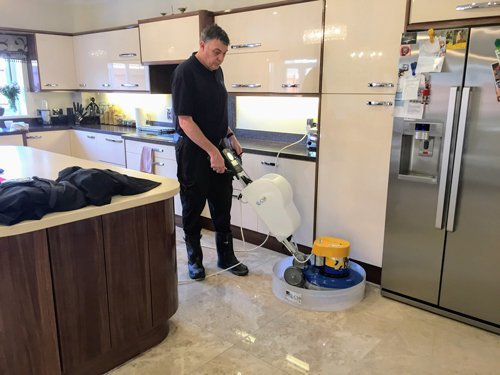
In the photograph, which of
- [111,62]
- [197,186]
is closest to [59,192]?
[197,186]

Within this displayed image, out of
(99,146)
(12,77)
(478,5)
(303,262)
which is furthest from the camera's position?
(12,77)

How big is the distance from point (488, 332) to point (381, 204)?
3.01ft


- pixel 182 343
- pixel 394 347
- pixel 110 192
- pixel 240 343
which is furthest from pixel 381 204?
pixel 110 192

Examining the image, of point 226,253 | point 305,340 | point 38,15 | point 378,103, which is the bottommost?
point 305,340

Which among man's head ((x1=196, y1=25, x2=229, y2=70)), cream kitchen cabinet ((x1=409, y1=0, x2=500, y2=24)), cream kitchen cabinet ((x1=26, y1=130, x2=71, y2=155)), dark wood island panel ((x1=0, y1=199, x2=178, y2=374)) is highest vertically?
cream kitchen cabinet ((x1=409, y1=0, x2=500, y2=24))

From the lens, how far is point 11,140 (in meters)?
4.53

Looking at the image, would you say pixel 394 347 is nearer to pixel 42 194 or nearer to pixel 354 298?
pixel 354 298

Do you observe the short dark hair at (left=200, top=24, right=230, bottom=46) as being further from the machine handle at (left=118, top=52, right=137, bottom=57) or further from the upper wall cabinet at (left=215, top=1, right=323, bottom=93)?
the machine handle at (left=118, top=52, right=137, bottom=57)

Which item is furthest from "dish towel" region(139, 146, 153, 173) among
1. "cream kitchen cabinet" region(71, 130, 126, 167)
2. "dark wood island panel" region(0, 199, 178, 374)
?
"dark wood island panel" region(0, 199, 178, 374)

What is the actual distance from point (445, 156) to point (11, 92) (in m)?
4.99

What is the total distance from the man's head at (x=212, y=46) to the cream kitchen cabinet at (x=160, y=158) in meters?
1.29

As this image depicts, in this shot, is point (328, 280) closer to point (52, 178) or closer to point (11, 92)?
point (52, 178)

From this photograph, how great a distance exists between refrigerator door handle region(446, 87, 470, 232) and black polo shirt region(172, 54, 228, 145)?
144cm

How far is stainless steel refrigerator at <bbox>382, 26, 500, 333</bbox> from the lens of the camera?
211cm
